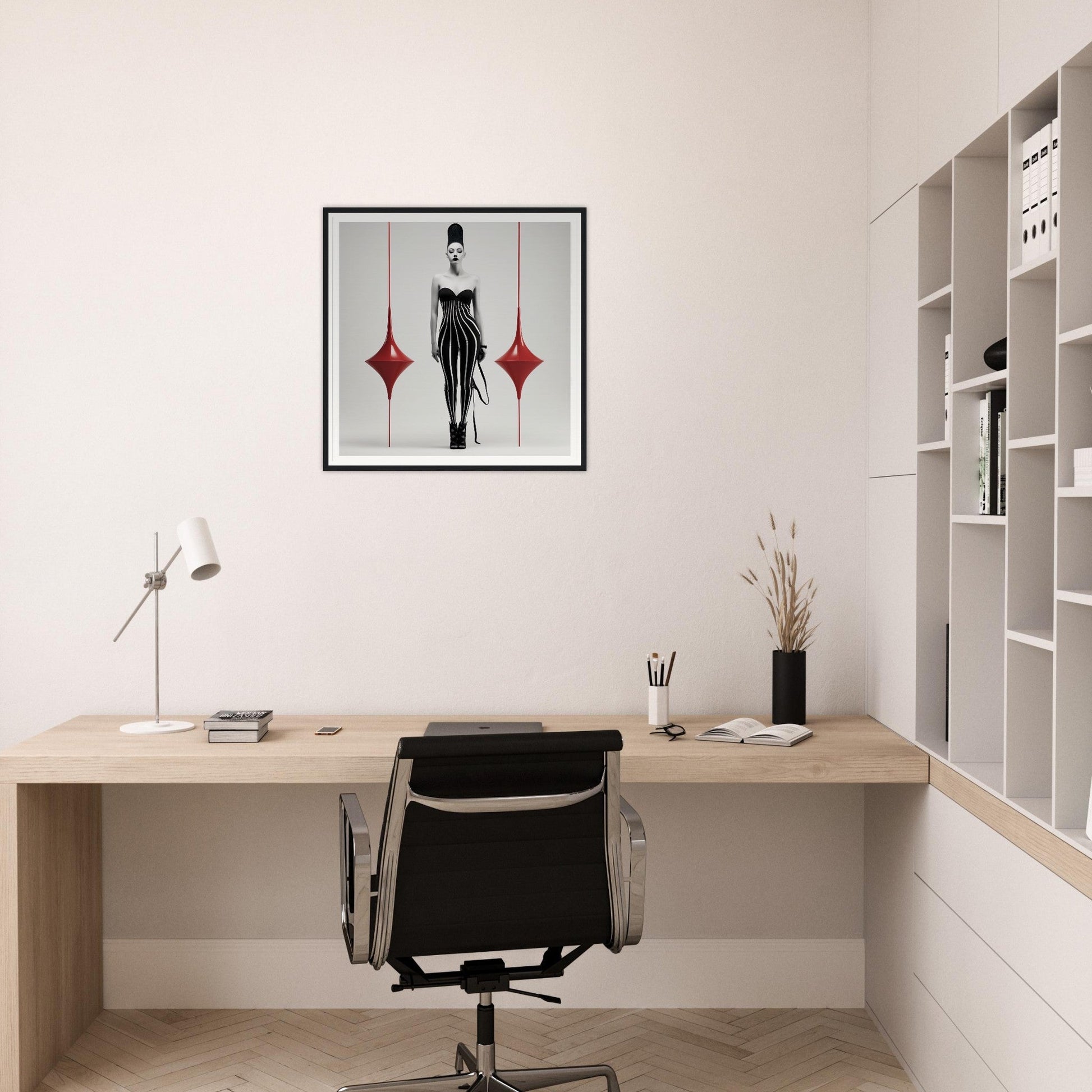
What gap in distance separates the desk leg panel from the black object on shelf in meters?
2.45

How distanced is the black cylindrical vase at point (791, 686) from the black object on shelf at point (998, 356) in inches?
36.7

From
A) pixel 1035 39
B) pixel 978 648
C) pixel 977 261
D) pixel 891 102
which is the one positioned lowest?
pixel 978 648

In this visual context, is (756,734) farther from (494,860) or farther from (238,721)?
(238,721)

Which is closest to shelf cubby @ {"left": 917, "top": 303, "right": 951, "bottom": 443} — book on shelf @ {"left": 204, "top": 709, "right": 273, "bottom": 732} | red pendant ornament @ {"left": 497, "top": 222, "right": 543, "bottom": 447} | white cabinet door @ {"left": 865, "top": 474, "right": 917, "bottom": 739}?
white cabinet door @ {"left": 865, "top": 474, "right": 917, "bottom": 739}

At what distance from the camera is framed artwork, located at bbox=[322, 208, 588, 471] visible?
3.01 metres

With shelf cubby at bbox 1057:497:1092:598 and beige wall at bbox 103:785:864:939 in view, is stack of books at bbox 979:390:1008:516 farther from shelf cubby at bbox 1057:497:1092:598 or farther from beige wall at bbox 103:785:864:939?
beige wall at bbox 103:785:864:939

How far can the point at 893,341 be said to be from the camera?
2.78m

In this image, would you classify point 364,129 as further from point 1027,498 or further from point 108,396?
point 1027,498

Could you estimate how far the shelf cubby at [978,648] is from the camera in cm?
237

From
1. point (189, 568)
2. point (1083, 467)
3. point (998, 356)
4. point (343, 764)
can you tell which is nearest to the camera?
point (1083, 467)

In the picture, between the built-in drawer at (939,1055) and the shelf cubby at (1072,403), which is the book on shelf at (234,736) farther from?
the shelf cubby at (1072,403)

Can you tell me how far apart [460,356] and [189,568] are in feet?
3.20

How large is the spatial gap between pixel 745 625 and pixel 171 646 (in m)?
1.68

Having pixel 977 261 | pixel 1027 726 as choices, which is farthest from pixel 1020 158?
pixel 1027 726
